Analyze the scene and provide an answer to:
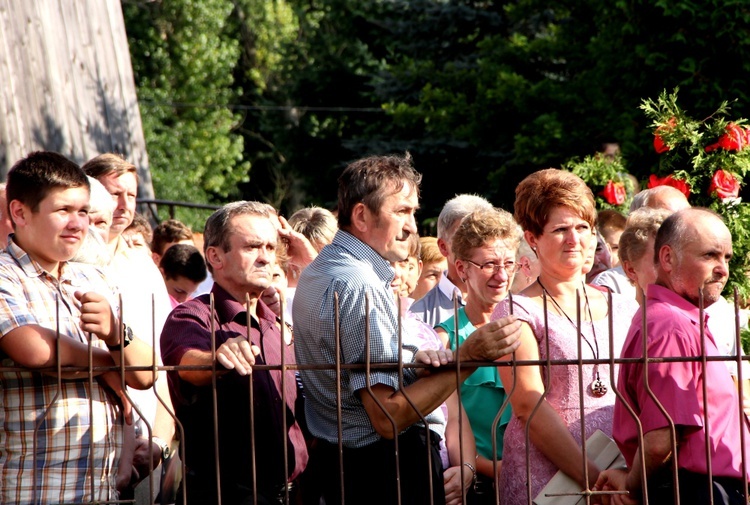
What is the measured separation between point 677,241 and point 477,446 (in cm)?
140

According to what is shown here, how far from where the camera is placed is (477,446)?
515 centimetres

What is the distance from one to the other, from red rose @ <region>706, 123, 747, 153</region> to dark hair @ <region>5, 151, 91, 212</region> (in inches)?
149

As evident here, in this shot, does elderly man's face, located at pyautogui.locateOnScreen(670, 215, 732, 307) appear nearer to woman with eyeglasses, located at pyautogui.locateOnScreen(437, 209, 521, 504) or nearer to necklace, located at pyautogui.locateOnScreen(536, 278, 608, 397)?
necklace, located at pyautogui.locateOnScreen(536, 278, 608, 397)

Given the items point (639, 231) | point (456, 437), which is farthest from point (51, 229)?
point (639, 231)

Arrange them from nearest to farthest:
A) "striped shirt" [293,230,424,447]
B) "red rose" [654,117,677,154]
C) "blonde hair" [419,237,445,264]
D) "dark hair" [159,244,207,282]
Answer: "striped shirt" [293,230,424,447] < "red rose" [654,117,677,154] < "blonde hair" [419,237,445,264] < "dark hair" [159,244,207,282]

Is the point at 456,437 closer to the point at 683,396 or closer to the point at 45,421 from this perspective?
the point at 683,396

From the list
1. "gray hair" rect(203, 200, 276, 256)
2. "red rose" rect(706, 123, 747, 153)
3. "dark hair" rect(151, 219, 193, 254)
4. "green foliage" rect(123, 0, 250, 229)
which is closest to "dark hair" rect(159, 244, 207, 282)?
"dark hair" rect(151, 219, 193, 254)

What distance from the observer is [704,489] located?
4012 mm

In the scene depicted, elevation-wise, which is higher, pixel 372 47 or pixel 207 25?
pixel 207 25

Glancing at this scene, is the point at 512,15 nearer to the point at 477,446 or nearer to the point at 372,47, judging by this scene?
the point at 372,47

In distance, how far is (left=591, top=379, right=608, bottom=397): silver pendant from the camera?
4.58m

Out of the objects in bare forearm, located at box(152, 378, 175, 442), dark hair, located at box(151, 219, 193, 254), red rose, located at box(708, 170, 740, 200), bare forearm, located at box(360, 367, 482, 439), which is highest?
dark hair, located at box(151, 219, 193, 254)

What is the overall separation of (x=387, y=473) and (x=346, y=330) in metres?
0.57

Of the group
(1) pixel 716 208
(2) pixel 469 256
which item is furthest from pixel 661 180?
(2) pixel 469 256
